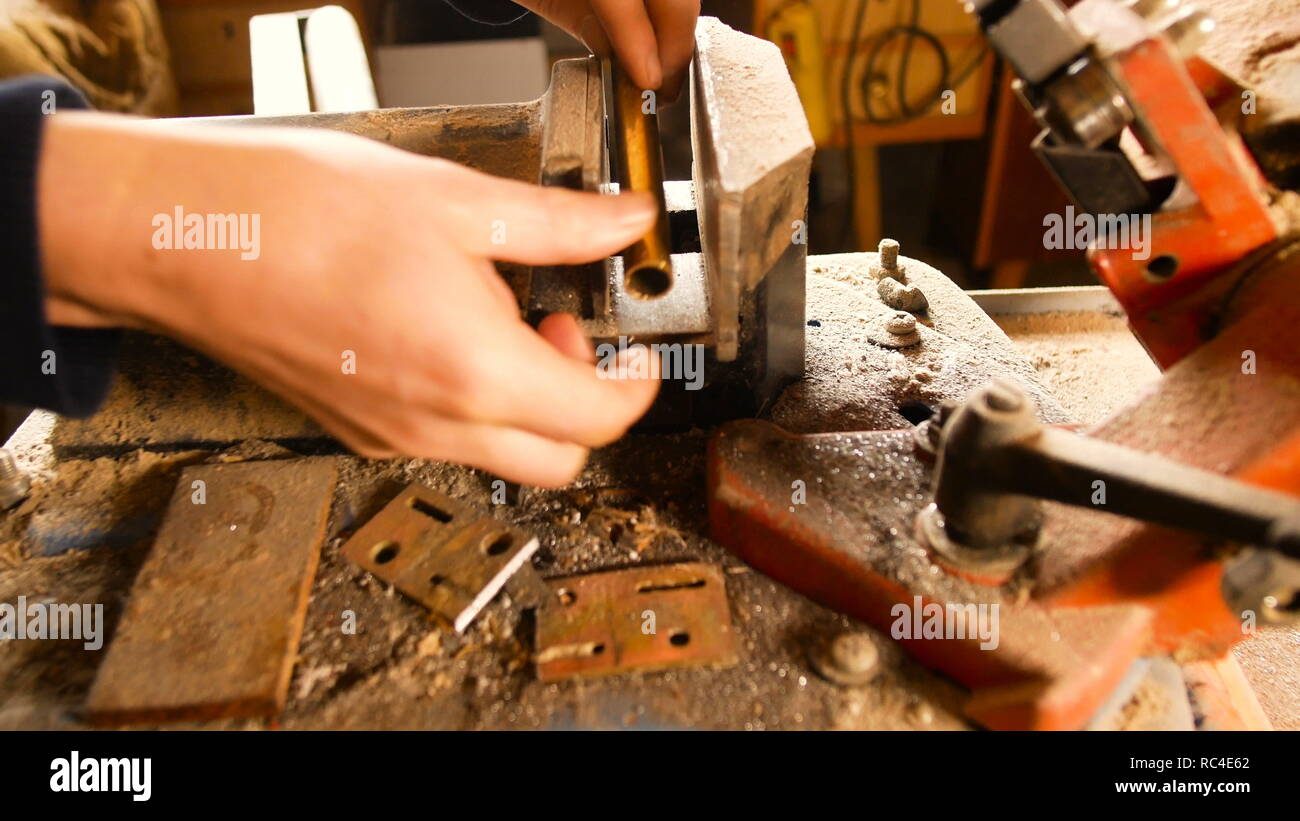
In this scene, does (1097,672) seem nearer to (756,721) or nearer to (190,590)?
(756,721)

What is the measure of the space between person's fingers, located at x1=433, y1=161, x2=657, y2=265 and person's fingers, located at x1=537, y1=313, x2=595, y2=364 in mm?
70

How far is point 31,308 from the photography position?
64 centimetres

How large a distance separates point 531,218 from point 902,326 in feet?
2.25

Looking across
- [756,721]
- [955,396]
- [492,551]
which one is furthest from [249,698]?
[955,396]

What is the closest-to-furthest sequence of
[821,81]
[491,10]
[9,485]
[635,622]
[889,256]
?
1. [635,622]
2. [9,485]
3. [889,256]
4. [821,81]
5. [491,10]

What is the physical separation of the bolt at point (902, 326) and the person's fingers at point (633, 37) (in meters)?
0.48

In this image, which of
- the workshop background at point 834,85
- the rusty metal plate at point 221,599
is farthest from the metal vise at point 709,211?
the workshop background at point 834,85

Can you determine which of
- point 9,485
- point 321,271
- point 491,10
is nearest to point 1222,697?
point 321,271

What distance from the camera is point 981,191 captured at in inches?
107

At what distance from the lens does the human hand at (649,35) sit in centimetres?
106

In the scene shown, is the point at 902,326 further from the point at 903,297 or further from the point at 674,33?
the point at 674,33

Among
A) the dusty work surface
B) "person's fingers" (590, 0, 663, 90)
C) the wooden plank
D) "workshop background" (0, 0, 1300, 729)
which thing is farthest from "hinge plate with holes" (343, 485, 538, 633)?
"workshop background" (0, 0, 1300, 729)

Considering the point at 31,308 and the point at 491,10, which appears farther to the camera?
the point at 491,10

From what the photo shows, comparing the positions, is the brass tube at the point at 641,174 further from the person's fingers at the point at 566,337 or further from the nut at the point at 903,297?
the nut at the point at 903,297
